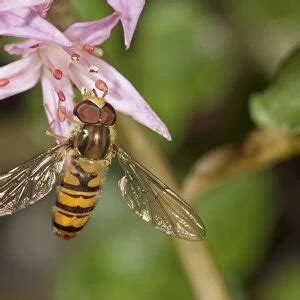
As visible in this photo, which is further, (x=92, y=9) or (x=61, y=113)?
(x=92, y=9)

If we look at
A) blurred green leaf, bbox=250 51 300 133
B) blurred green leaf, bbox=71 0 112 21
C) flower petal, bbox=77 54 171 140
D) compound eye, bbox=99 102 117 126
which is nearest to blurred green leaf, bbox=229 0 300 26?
blurred green leaf, bbox=71 0 112 21

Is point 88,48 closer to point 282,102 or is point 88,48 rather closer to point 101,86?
point 101,86

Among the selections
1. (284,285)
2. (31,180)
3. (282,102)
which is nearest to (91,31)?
(31,180)

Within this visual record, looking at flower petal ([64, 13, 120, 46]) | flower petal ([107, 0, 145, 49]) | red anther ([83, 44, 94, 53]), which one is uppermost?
flower petal ([107, 0, 145, 49])

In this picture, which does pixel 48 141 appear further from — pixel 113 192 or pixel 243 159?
pixel 243 159

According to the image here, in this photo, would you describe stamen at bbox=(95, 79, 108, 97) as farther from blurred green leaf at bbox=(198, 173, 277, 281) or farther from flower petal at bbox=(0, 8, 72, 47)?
blurred green leaf at bbox=(198, 173, 277, 281)

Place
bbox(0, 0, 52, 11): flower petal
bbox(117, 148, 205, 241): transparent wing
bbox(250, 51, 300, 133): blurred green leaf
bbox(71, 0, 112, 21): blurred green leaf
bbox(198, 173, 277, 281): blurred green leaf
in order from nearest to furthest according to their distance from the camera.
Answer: bbox(0, 0, 52, 11): flower petal < bbox(117, 148, 205, 241): transparent wing < bbox(250, 51, 300, 133): blurred green leaf < bbox(71, 0, 112, 21): blurred green leaf < bbox(198, 173, 277, 281): blurred green leaf

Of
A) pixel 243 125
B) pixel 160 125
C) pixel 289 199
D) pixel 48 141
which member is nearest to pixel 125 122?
pixel 160 125
